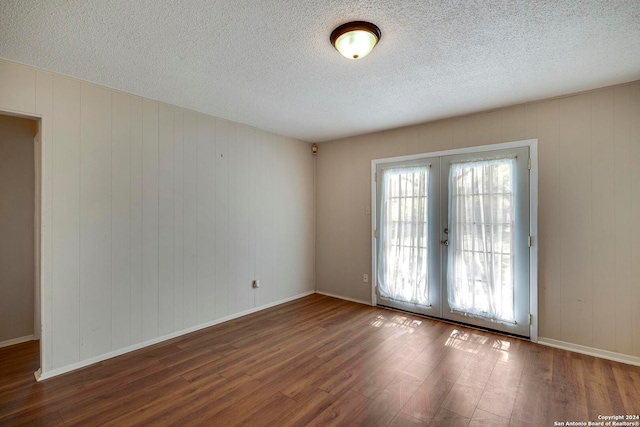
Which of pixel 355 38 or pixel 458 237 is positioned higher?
pixel 355 38

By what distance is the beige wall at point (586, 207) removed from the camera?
2756 mm

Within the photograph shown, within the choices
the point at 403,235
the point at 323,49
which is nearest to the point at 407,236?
the point at 403,235

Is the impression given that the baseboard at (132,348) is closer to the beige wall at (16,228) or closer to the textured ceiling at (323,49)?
the beige wall at (16,228)

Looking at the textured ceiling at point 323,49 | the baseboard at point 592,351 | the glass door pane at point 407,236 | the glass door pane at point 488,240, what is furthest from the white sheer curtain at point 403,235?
the baseboard at point 592,351

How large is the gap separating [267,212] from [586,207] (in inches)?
153

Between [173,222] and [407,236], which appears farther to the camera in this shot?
[407,236]

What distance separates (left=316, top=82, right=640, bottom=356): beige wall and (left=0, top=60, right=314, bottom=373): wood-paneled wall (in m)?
3.19

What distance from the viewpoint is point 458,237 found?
12.0 feet

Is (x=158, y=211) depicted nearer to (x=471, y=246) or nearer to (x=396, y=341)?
(x=396, y=341)

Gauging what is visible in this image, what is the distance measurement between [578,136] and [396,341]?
292cm

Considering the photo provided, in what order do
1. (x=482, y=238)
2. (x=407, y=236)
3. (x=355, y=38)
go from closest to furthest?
(x=355, y=38) → (x=482, y=238) → (x=407, y=236)

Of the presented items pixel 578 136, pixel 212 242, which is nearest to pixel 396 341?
pixel 212 242

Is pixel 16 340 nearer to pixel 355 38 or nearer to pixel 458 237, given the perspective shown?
pixel 355 38

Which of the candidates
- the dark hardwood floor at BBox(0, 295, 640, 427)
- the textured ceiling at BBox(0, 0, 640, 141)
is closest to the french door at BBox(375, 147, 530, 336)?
the dark hardwood floor at BBox(0, 295, 640, 427)
